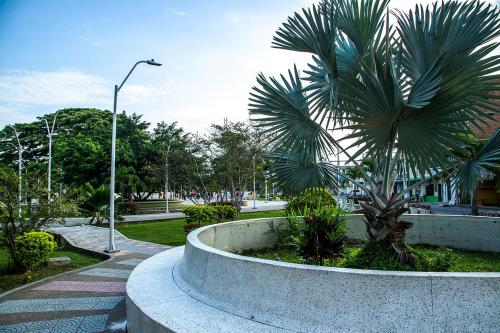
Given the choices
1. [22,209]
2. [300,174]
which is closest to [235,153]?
[22,209]

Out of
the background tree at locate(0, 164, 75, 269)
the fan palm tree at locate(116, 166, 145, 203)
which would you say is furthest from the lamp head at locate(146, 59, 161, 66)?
the fan palm tree at locate(116, 166, 145, 203)

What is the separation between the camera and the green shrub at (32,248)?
9516 mm

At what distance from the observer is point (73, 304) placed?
269 inches

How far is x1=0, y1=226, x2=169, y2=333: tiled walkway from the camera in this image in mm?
5754

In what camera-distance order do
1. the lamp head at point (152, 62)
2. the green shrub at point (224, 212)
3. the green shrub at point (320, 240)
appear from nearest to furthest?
the green shrub at point (320, 240) < the lamp head at point (152, 62) < the green shrub at point (224, 212)

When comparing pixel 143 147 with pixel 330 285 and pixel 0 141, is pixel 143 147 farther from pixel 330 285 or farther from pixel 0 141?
pixel 330 285

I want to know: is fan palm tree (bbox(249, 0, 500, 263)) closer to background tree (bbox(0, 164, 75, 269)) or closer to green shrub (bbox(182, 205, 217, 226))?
background tree (bbox(0, 164, 75, 269))

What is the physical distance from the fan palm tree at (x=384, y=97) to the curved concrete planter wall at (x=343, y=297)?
5.09 ft

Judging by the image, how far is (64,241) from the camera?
1596cm

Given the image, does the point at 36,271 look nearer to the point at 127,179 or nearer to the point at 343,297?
the point at 343,297

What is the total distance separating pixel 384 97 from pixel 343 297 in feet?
7.83

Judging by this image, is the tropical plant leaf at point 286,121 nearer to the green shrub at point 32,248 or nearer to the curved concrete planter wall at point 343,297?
the curved concrete planter wall at point 343,297

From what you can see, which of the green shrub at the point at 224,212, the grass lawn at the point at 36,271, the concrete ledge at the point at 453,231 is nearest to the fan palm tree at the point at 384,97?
the concrete ledge at the point at 453,231

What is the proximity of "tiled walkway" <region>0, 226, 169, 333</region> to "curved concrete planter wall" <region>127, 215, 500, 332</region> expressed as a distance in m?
1.52
